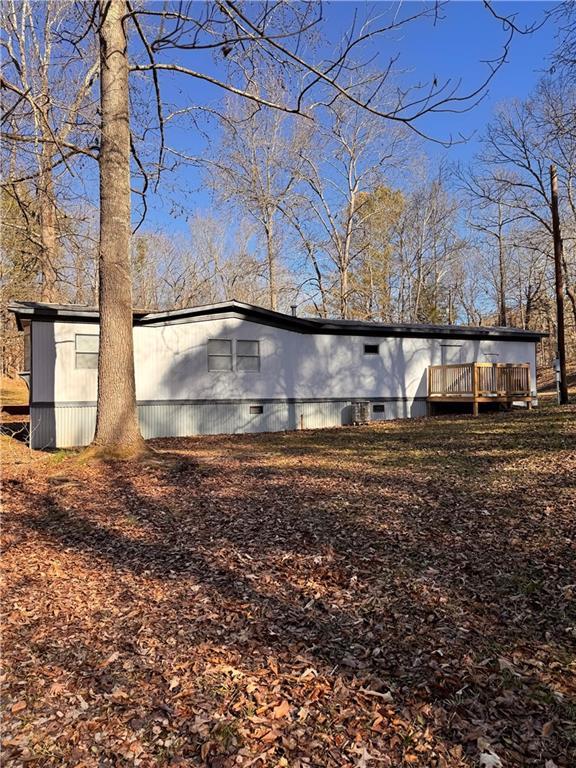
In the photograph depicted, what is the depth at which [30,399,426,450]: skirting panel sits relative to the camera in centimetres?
1138

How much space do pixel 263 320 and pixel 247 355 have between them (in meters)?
1.08

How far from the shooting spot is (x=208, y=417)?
1332 centimetres

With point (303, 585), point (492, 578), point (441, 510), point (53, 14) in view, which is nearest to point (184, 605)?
point (303, 585)

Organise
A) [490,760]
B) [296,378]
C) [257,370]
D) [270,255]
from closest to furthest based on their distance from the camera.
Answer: [490,760]
[257,370]
[296,378]
[270,255]

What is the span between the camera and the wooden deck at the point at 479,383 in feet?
50.0

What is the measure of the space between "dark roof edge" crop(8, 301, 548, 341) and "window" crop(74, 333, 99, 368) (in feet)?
1.27

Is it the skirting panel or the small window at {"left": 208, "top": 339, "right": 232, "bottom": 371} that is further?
the small window at {"left": 208, "top": 339, "right": 232, "bottom": 371}

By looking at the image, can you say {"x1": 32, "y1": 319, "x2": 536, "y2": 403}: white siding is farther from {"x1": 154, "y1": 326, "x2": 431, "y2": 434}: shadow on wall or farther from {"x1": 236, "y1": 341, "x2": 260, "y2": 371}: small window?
{"x1": 236, "y1": 341, "x2": 260, "y2": 371}: small window

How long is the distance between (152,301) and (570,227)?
23.4 metres

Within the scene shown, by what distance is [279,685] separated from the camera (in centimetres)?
239

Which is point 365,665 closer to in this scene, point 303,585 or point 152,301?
point 303,585

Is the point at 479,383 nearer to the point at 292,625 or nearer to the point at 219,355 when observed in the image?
the point at 219,355

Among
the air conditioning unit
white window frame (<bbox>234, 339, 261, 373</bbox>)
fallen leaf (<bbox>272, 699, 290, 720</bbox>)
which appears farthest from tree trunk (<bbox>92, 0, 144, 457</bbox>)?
the air conditioning unit

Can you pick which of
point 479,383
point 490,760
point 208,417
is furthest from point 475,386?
point 490,760
